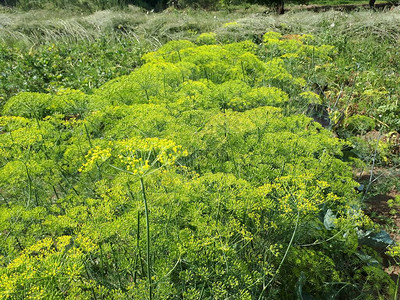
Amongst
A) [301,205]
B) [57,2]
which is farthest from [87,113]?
[57,2]

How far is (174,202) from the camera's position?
1990 millimetres

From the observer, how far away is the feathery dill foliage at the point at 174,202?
1.67m

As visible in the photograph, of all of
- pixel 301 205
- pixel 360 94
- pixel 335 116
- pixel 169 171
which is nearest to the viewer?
pixel 301 205

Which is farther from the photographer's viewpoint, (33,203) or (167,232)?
(33,203)

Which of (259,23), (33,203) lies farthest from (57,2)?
(33,203)

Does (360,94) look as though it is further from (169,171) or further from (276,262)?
(169,171)

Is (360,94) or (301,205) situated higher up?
(301,205)

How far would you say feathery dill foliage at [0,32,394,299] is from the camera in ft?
5.49

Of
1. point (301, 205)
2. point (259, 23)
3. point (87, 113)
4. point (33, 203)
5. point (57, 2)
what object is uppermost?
point (57, 2)

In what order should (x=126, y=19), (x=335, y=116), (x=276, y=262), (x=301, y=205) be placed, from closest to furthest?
(x=301, y=205), (x=276, y=262), (x=335, y=116), (x=126, y=19)

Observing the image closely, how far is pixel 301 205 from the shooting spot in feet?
5.96

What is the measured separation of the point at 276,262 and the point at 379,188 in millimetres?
2167

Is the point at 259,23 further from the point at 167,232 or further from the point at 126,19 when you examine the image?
the point at 167,232

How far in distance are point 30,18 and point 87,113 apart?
447 inches
